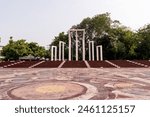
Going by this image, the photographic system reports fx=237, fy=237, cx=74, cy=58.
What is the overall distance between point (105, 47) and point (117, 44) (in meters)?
2.30

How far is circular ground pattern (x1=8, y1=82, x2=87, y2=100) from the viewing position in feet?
15.7

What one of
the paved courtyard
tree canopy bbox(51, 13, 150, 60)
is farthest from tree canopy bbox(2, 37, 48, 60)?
the paved courtyard

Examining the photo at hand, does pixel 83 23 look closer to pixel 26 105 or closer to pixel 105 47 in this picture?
pixel 105 47

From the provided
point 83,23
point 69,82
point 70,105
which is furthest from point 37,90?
point 83,23

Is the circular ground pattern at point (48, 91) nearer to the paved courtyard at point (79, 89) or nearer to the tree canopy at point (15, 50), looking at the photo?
the paved courtyard at point (79, 89)

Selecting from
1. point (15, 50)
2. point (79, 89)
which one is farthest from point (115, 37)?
point (79, 89)

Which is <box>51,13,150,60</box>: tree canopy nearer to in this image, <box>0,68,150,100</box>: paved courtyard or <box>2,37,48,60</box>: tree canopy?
<box>2,37,48,60</box>: tree canopy

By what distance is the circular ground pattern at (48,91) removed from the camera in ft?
15.7

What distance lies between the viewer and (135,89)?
532 centimetres

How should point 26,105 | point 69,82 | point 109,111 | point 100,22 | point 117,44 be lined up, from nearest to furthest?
point 109,111, point 26,105, point 69,82, point 117,44, point 100,22


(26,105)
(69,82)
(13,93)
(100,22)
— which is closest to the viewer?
(26,105)

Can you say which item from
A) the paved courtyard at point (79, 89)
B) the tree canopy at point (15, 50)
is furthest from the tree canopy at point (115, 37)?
the paved courtyard at point (79, 89)

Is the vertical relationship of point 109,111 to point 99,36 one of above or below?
below

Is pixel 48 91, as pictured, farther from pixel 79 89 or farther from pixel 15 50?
pixel 15 50
